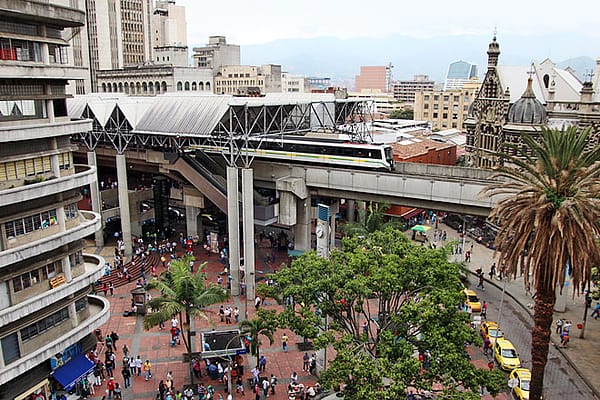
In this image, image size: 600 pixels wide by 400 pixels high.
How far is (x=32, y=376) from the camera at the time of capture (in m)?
25.2

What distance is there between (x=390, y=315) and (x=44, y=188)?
1736 cm

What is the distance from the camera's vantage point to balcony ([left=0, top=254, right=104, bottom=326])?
2305 cm

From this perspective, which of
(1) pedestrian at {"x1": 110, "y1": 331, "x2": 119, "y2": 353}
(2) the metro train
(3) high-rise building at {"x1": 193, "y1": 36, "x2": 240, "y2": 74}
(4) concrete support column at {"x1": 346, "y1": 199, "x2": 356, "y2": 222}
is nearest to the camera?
(1) pedestrian at {"x1": 110, "y1": 331, "x2": 119, "y2": 353}

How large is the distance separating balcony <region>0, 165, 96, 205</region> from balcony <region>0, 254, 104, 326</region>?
4.76m

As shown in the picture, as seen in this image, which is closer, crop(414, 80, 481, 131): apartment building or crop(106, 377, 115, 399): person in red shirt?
crop(106, 377, 115, 399): person in red shirt

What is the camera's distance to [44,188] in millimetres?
24422

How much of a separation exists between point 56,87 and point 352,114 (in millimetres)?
37356

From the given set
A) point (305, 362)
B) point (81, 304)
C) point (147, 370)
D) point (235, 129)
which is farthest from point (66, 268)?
point (235, 129)

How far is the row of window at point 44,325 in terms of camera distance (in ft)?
80.9

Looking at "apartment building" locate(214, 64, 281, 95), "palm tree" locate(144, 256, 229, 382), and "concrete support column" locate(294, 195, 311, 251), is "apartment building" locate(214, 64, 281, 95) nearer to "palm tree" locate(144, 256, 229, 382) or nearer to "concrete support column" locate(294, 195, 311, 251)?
"concrete support column" locate(294, 195, 311, 251)

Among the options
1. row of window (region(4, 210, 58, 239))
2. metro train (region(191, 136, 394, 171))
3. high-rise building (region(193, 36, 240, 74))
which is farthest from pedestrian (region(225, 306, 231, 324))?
high-rise building (region(193, 36, 240, 74))

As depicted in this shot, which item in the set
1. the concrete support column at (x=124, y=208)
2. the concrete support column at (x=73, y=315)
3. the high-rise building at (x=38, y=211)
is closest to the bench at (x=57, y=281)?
the high-rise building at (x=38, y=211)

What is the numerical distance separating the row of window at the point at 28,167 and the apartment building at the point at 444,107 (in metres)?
125

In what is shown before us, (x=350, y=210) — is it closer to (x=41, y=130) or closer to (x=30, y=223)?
(x=30, y=223)
